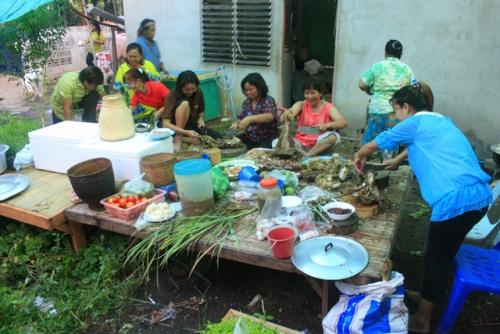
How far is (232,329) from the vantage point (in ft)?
7.57

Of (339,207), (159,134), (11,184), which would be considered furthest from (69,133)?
(339,207)

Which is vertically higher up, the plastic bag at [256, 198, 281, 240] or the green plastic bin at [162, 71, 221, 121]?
the green plastic bin at [162, 71, 221, 121]

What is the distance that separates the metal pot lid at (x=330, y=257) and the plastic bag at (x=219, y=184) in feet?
3.16

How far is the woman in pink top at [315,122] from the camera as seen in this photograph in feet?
14.4

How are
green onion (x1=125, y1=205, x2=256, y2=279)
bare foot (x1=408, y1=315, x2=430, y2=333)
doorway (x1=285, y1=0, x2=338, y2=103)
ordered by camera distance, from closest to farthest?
bare foot (x1=408, y1=315, x2=430, y2=333) < green onion (x1=125, y1=205, x2=256, y2=279) < doorway (x1=285, y1=0, x2=338, y2=103)

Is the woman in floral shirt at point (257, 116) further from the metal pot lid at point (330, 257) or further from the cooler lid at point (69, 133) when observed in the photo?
the metal pot lid at point (330, 257)

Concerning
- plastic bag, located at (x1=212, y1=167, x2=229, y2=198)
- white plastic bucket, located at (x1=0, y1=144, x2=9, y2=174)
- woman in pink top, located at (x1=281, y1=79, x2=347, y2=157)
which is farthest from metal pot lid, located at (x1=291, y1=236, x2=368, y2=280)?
white plastic bucket, located at (x1=0, y1=144, x2=9, y2=174)

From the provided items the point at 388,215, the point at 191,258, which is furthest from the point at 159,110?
the point at 388,215

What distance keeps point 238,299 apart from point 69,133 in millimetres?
2384

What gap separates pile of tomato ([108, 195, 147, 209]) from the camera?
3161mm

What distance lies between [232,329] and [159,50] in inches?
265

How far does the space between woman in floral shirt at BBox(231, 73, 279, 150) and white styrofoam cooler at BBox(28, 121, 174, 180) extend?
4.07 ft

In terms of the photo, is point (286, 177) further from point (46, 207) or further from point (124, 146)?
point (46, 207)

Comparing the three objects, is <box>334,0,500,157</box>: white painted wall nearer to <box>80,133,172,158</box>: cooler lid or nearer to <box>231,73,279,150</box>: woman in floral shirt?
<box>231,73,279,150</box>: woman in floral shirt
